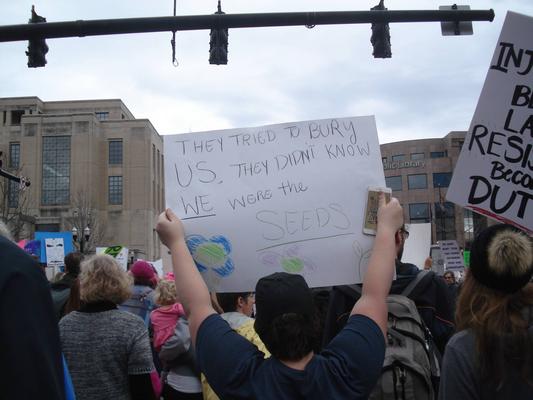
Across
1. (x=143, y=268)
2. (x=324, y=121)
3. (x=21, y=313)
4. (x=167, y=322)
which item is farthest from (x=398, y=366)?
(x=143, y=268)

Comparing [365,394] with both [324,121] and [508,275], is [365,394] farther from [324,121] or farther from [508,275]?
[324,121]

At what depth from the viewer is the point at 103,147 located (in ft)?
213

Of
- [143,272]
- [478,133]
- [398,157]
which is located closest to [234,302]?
[478,133]

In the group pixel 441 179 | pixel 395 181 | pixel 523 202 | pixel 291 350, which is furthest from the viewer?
pixel 395 181

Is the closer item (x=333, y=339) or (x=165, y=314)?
(x=333, y=339)

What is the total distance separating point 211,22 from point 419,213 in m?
68.8

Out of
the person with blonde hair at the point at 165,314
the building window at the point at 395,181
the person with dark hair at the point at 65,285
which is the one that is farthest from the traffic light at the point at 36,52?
the building window at the point at 395,181

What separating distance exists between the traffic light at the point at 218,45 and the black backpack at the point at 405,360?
625cm

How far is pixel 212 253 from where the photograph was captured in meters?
2.49

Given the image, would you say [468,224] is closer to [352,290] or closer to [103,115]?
[103,115]

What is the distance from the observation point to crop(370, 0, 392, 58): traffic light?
831cm

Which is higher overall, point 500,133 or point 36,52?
point 36,52

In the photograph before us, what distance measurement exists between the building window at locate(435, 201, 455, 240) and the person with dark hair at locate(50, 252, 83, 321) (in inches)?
2685

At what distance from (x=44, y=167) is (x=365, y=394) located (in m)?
66.9
